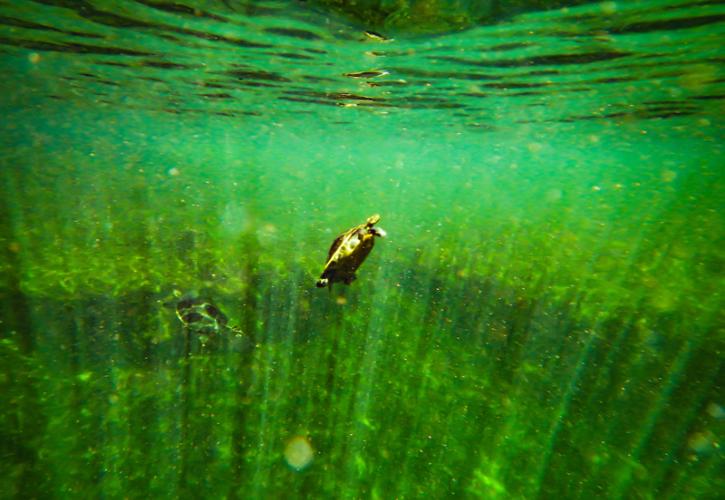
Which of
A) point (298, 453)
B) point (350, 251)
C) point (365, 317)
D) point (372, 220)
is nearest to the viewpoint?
point (372, 220)

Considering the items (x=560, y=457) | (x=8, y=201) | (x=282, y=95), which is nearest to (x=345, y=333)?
(x=560, y=457)

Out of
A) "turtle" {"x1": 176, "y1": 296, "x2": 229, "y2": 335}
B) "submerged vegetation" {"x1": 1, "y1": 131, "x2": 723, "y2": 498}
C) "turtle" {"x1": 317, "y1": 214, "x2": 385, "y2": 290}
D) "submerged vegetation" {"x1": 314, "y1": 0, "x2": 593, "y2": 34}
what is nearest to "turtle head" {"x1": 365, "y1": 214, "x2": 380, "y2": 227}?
"turtle" {"x1": 317, "y1": 214, "x2": 385, "y2": 290}

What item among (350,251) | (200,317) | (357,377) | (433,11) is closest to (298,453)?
(357,377)

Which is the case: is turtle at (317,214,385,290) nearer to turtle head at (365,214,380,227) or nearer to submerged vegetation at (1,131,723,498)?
turtle head at (365,214,380,227)

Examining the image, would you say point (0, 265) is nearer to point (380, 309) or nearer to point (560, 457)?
point (380, 309)

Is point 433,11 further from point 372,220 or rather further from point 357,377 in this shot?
point 357,377

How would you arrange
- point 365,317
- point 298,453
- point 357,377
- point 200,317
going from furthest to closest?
point 365,317
point 200,317
point 357,377
point 298,453

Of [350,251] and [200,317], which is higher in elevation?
[350,251]
